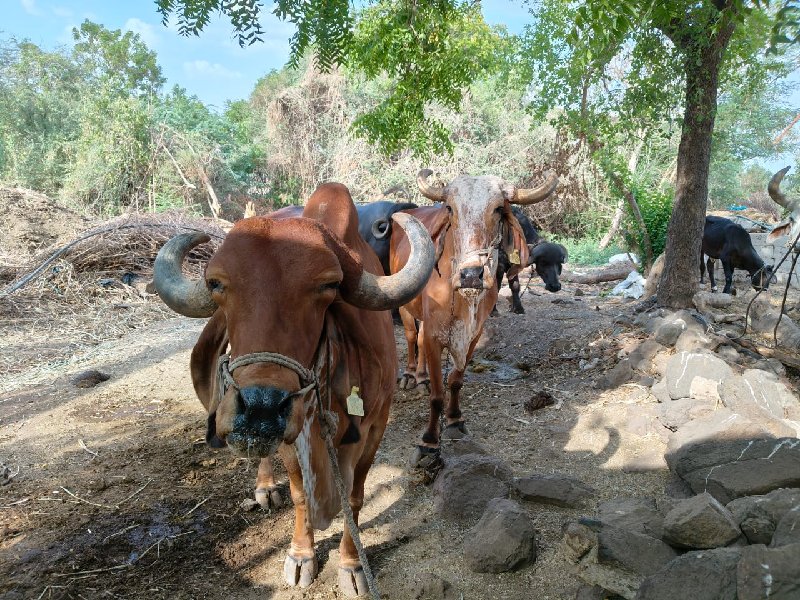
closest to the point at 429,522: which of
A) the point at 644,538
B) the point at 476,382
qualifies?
the point at 644,538

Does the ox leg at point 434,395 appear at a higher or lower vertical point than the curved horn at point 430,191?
lower

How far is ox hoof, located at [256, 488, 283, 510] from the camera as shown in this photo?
13.5 ft

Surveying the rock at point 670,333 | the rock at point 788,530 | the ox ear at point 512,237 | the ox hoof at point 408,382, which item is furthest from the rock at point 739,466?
the ox hoof at point 408,382

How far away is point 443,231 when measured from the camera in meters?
5.21

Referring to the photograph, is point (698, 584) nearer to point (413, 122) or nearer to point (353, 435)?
point (353, 435)

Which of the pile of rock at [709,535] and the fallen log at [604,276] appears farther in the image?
the fallen log at [604,276]

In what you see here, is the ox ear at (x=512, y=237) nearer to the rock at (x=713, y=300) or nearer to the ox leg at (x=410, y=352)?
the ox leg at (x=410, y=352)

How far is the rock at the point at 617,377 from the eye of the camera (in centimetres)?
638

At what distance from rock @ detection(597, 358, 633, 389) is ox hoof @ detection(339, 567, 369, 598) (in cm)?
406

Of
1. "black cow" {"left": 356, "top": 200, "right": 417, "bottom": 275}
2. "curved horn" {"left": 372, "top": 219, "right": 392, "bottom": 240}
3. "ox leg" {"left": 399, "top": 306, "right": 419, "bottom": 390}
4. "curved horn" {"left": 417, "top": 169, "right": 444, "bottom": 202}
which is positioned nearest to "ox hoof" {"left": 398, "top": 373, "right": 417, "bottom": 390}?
"ox leg" {"left": 399, "top": 306, "right": 419, "bottom": 390}

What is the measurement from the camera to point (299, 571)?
11.1ft

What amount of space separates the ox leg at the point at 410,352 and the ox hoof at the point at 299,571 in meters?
3.66

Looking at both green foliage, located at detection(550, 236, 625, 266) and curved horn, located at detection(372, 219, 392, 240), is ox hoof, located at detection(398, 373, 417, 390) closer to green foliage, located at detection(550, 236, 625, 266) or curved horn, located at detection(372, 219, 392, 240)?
curved horn, located at detection(372, 219, 392, 240)

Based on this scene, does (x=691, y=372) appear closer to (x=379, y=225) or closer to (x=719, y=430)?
(x=719, y=430)
